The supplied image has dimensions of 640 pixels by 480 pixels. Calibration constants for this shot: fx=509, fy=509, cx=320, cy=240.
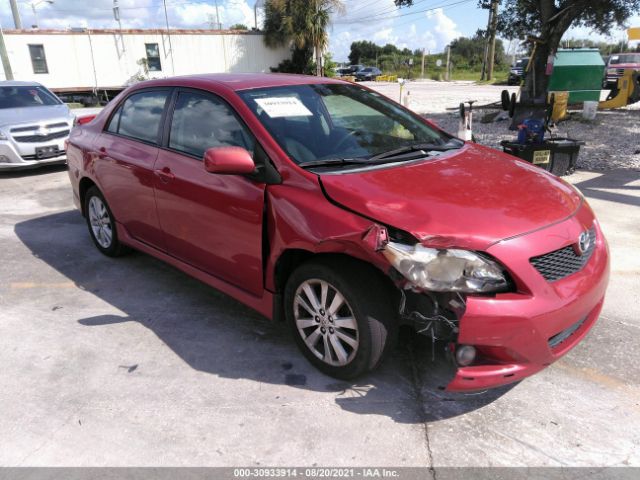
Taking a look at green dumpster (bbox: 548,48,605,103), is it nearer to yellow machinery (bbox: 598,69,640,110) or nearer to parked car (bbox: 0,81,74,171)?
yellow machinery (bbox: 598,69,640,110)

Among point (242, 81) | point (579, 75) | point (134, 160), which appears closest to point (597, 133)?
point (579, 75)

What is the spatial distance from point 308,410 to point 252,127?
1712 mm

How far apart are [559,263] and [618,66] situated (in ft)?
82.2

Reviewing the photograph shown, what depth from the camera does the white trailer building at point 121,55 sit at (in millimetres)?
25203

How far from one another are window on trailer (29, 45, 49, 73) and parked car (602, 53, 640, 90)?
26.1 meters

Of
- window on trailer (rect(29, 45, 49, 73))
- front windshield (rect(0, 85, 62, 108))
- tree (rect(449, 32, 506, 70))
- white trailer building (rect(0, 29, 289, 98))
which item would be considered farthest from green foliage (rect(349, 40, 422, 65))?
front windshield (rect(0, 85, 62, 108))

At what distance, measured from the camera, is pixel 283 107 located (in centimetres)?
338

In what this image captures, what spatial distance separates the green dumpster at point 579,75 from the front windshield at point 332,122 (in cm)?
1252

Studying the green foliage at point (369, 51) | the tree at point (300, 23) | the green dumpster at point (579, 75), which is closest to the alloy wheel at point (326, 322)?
the green dumpster at point (579, 75)

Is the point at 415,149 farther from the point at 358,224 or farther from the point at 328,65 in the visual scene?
the point at 328,65

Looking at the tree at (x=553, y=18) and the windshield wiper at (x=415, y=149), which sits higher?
the tree at (x=553, y=18)

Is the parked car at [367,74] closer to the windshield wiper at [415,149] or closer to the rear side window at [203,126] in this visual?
the windshield wiper at [415,149]

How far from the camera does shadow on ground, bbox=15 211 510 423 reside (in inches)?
111

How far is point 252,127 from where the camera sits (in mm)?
3170
